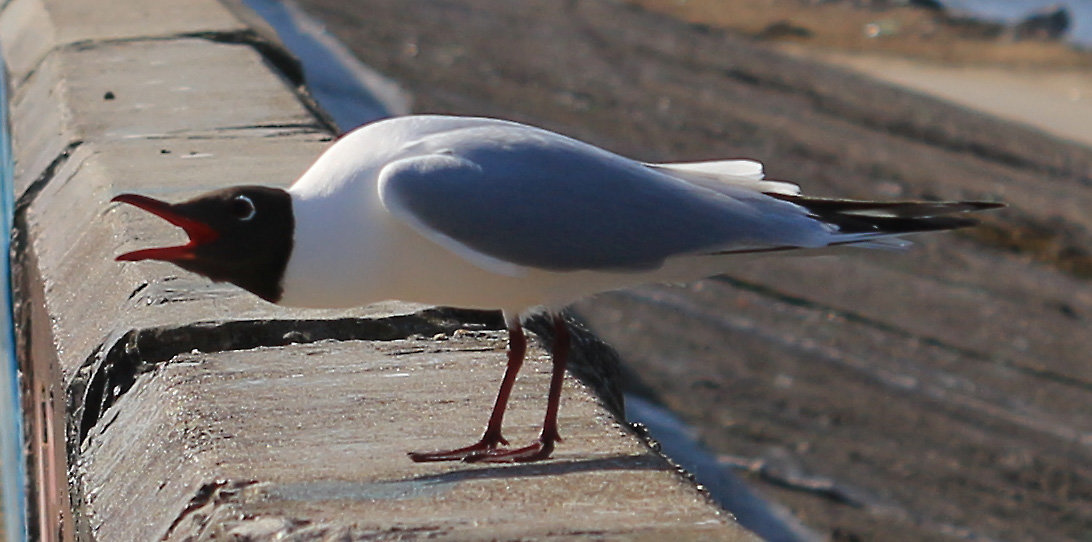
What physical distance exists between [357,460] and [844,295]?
17.3 ft

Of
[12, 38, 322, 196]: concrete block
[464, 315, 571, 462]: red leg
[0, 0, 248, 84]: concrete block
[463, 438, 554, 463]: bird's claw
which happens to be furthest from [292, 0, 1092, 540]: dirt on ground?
[0, 0, 248, 84]: concrete block

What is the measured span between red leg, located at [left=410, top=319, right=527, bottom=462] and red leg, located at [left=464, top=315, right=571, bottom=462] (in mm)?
13

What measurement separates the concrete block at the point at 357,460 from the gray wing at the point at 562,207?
0.80 ft

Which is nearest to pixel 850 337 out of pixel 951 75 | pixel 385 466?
pixel 385 466

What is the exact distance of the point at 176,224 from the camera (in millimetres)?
2072

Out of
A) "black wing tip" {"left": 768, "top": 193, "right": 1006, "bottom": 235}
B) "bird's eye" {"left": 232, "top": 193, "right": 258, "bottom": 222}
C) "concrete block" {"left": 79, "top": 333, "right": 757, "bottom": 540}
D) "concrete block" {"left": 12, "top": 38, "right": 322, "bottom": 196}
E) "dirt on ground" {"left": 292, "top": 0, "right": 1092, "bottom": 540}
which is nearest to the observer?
"concrete block" {"left": 79, "top": 333, "right": 757, "bottom": 540}

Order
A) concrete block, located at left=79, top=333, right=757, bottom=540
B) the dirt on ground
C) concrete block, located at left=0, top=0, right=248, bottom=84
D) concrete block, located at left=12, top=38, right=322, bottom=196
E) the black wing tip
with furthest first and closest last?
the dirt on ground, concrete block, located at left=0, top=0, right=248, bottom=84, concrete block, located at left=12, top=38, right=322, bottom=196, the black wing tip, concrete block, located at left=79, top=333, right=757, bottom=540

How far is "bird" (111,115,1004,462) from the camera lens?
82.3 inches

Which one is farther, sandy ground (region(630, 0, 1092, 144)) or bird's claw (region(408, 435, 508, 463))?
sandy ground (region(630, 0, 1092, 144))

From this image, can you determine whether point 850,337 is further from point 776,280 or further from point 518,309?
point 518,309

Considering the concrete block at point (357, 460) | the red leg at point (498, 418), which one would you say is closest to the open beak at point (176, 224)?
the concrete block at point (357, 460)

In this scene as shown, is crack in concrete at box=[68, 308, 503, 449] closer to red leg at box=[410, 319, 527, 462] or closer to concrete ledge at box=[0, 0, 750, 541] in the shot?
concrete ledge at box=[0, 0, 750, 541]

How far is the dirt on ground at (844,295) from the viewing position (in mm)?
5266

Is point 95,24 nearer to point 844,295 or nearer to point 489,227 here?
point 489,227
